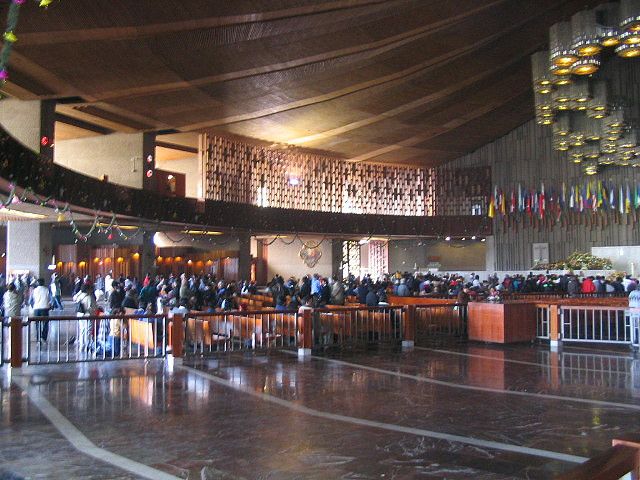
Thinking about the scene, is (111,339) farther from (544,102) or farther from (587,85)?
(544,102)

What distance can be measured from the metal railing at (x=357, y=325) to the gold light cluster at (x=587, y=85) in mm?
8370

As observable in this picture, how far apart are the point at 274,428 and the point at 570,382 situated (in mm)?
5049

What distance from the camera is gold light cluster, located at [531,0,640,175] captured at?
52.2 ft

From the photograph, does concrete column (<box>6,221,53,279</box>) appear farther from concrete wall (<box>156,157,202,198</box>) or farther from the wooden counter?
the wooden counter

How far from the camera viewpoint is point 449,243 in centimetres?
3528

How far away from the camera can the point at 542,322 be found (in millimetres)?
14602

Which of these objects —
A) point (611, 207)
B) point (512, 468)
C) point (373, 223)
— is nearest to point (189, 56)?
point (512, 468)

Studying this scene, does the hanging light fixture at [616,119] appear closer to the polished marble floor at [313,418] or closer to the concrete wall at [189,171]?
the polished marble floor at [313,418]

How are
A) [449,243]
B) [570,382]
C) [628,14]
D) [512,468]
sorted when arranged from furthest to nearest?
[449,243]
[628,14]
[570,382]
[512,468]

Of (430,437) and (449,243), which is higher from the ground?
(449,243)

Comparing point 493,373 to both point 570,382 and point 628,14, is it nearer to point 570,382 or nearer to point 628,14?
point 570,382

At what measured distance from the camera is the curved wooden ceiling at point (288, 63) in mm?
13750

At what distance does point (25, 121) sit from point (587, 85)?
16.1 meters

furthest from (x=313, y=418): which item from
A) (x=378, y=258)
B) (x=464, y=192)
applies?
(x=378, y=258)
